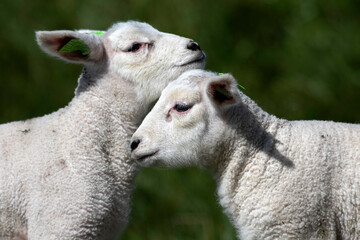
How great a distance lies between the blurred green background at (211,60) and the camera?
337 inches

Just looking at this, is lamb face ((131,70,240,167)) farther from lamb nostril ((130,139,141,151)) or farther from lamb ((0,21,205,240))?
lamb ((0,21,205,240))

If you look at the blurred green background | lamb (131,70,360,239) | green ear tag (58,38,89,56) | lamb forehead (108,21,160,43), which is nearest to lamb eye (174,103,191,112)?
lamb (131,70,360,239)

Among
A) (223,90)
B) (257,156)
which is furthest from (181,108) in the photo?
(257,156)


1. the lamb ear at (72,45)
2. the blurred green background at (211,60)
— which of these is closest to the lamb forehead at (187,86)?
the lamb ear at (72,45)

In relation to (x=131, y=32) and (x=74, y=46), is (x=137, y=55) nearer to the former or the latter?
(x=131, y=32)

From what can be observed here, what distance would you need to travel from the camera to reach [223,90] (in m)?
4.32

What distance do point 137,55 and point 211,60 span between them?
185 inches

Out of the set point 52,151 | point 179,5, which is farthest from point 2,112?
point 52,151

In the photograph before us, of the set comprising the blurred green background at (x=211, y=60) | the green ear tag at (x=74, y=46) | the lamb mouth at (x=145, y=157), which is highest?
the blurred green background at (x=211, y=60)

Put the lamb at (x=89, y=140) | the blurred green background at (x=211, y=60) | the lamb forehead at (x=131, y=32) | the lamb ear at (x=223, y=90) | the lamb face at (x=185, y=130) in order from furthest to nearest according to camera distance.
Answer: the blurred green background at (x=211, y=60) → the lamb forehead at (x=131, y=32) → the lamb at (x=89, y=140) → the lamb face at (x=185, y=130) → the lamb ear at (x=223, y=90)

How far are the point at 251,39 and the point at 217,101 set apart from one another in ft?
19.8

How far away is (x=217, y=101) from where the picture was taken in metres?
4.39

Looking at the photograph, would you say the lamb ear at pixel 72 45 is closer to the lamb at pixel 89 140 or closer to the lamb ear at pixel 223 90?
the lamb at pixel 89 140

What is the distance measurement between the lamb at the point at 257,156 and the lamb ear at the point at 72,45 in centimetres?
65
